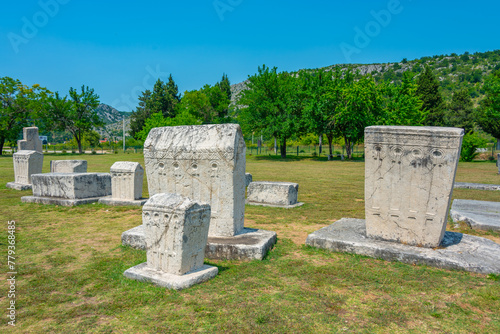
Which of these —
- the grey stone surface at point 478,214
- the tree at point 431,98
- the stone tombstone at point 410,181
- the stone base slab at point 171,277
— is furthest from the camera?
the tree at point 431,98

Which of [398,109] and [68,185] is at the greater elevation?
[398,109]

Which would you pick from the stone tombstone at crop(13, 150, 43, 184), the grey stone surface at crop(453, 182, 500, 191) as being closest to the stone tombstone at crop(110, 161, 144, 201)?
the stone tombstone at crop(13, 150, 43, 184)

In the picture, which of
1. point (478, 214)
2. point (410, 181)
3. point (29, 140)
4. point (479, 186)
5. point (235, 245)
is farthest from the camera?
point (29, 140)

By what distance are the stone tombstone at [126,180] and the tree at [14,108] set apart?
34389 millimetres

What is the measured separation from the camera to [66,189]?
8820 mm

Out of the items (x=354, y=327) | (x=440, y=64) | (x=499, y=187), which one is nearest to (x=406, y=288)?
(x=354, y=327)

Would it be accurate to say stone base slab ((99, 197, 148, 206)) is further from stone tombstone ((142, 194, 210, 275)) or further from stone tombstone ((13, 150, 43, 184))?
stone tombstone ((142, 194, 210, 275))

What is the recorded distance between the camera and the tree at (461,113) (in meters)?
42.3

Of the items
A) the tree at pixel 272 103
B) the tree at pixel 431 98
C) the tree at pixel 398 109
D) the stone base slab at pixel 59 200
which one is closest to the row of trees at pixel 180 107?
the tree at pixel 272 103

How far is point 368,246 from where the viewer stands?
470 cm

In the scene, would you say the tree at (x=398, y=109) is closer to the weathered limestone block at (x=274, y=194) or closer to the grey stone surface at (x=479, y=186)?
the grey stone surface at (x=479, y=186)

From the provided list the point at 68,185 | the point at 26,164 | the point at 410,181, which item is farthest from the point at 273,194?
the point at 26,164

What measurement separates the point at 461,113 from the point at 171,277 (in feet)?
160

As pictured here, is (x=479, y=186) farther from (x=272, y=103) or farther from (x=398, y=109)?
(x=272, y=103)
